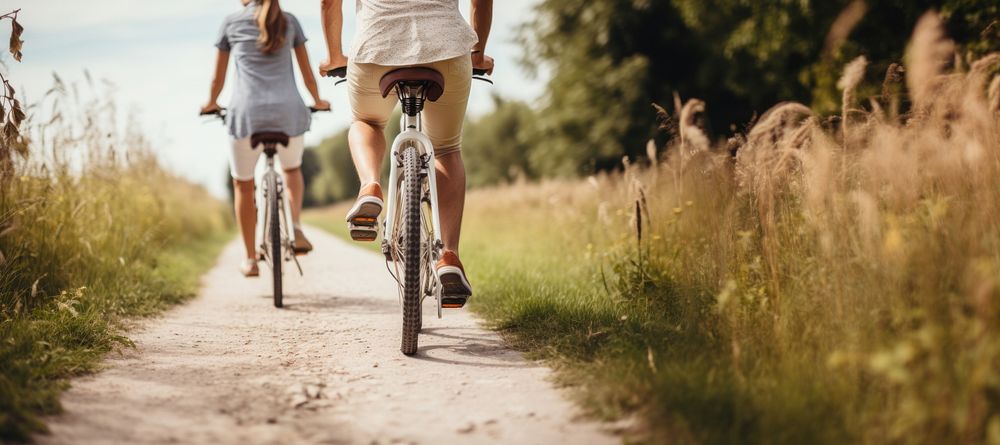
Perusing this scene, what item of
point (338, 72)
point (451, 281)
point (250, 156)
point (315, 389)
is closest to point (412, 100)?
point (338, 72)

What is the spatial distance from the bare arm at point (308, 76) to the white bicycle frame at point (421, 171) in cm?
246

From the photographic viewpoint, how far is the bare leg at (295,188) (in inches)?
229

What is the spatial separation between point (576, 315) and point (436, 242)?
906 millimetres

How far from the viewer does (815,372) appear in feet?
8.71

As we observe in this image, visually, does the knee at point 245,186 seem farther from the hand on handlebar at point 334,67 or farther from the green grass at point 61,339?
the hand on handlebar at point 334,67

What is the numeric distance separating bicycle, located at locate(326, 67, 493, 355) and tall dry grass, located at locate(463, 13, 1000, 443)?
0.60m

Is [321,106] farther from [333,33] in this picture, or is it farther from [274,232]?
[333,33]

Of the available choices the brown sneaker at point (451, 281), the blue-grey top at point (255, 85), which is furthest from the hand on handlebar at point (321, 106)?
the brown sneaker at point (451, 281)

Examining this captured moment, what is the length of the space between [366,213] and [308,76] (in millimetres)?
2705

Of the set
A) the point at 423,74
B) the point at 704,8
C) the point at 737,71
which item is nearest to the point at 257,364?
the point at 423,74

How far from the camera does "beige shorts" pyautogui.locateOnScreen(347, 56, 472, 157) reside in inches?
142

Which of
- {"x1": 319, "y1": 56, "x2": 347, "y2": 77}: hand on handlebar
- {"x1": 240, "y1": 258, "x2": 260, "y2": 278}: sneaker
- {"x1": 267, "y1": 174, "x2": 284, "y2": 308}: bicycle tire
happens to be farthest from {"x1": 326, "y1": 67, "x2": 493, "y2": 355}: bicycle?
{"x1": 240, "y1": 258, "x2": 260, "y2": 278}: sneaker

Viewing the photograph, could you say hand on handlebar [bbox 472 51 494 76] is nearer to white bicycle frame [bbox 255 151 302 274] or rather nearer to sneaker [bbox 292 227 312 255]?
white bicycle frame [bbox 255 151 302 274]

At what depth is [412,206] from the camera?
339 cm
